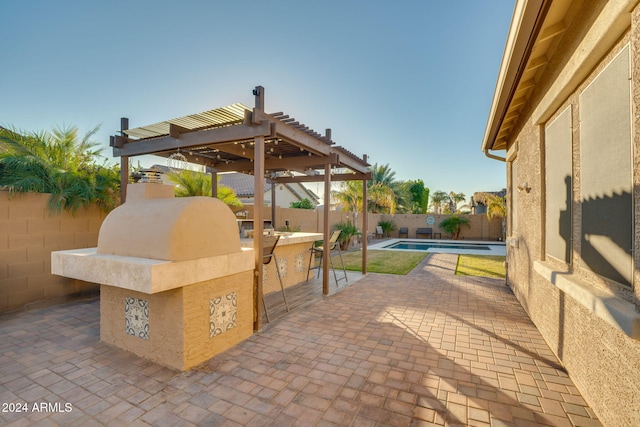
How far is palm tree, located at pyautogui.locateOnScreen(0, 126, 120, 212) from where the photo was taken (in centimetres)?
553

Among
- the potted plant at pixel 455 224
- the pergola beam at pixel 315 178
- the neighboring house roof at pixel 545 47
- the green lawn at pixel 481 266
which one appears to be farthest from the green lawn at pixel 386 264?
the potted plant at pixel 455 224

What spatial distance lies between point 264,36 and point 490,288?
932 centimetres

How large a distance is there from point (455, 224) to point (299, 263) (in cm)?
1860

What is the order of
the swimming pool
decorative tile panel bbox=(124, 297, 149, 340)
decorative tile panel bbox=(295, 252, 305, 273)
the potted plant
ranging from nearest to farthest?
decorative tile panel bbox=(124, 297, 149, 340) → decorative tile panel bbox=(295, 252, 305, 273) → the swimming pool → the potted plant

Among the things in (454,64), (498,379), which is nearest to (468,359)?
(498,379)

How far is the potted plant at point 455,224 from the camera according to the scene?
22.7 metres

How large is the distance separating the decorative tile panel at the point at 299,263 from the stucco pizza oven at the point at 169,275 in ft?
11.1

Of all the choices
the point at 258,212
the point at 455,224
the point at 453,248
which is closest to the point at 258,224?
the point at 258,212

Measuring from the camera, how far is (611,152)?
2502 mm

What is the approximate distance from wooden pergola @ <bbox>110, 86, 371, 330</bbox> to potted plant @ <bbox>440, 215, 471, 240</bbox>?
17142mm

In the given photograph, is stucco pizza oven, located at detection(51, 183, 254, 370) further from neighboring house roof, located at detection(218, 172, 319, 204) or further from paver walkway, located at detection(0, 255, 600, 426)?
neighboring house roof, located at detection(218, 172, 319, 204)

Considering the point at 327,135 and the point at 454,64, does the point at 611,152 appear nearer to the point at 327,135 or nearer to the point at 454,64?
the point at 327,135

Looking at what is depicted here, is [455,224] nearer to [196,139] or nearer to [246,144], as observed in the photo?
[246,144]

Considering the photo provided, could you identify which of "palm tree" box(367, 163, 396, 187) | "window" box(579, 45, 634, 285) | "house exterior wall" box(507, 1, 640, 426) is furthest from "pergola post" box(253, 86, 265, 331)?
"palm tree" box(367, 163, 396, 187)
